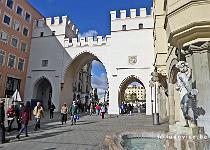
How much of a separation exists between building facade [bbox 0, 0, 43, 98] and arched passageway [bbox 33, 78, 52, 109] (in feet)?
6.91

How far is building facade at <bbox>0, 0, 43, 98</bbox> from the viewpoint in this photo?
3088 centimetres

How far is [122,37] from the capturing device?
106 ft

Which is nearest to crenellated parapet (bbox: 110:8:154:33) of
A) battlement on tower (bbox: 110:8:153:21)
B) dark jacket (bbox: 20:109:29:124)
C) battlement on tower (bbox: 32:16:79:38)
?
battlement on tower (bbox: 110:8:153:21)

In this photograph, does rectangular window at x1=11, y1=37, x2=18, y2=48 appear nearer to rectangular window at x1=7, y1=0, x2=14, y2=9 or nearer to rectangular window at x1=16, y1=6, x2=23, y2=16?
rectangular window at x1=16, y1=6, x2=23, y2=16

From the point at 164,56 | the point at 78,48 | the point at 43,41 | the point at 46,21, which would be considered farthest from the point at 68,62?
the point at 164,56

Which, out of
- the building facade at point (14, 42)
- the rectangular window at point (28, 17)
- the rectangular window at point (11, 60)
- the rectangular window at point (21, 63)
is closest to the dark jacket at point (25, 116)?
the building facade at point (14, 42)

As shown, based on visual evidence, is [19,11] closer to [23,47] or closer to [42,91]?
[23,47]

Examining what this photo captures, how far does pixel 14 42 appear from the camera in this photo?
33156mm

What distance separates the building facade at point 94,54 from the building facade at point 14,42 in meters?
1.26

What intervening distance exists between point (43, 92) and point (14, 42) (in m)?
10.5

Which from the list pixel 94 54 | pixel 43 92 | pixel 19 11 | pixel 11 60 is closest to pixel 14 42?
pixel 11 60

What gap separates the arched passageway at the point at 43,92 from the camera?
3631 centimetres

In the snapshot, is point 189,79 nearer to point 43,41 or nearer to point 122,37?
point 122,37

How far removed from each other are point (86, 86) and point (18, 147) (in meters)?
48.3
